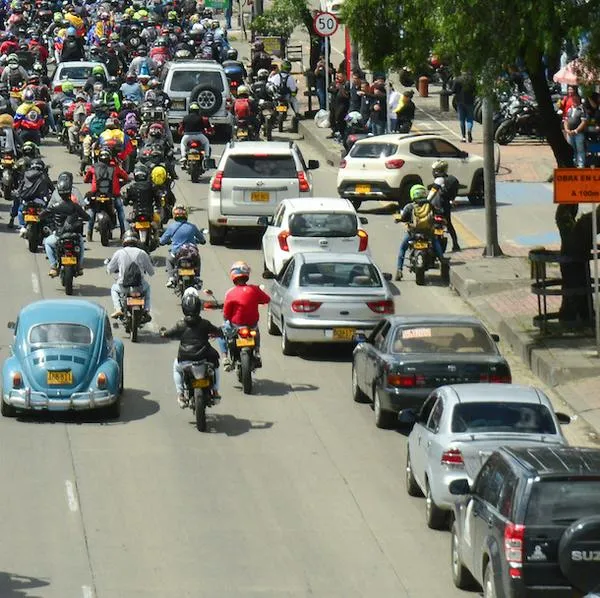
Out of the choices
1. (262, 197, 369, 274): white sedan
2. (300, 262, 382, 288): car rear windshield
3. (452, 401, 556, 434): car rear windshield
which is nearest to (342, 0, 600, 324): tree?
(300, 262, 382, 288): car rear windshield

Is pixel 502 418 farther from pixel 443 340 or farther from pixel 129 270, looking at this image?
pixel 129 270

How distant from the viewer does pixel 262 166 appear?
35.0 meters

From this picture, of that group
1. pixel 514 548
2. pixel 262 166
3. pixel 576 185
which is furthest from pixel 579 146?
pixel 514 548

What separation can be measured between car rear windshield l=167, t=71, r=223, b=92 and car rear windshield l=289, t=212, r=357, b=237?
1774 centimetres

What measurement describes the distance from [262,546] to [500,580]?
13.1 feet

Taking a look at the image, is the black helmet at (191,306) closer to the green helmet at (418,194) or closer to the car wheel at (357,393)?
the car wheel at (357,393)

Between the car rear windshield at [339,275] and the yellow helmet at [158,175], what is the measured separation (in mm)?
8580

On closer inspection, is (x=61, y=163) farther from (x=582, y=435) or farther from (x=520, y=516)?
(x=520, y=516)

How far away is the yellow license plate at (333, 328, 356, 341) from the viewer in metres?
26.9

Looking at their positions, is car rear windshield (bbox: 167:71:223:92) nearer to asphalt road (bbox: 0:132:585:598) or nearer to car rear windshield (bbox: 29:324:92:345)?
asphalt road (bbox: 0:132:585:598)

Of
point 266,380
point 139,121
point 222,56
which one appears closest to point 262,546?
point 266,380

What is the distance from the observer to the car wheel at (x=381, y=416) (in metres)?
23.1

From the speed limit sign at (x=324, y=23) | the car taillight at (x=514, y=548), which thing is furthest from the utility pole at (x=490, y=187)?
the car taillight at (x=514, y=548)

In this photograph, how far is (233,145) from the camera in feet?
116
